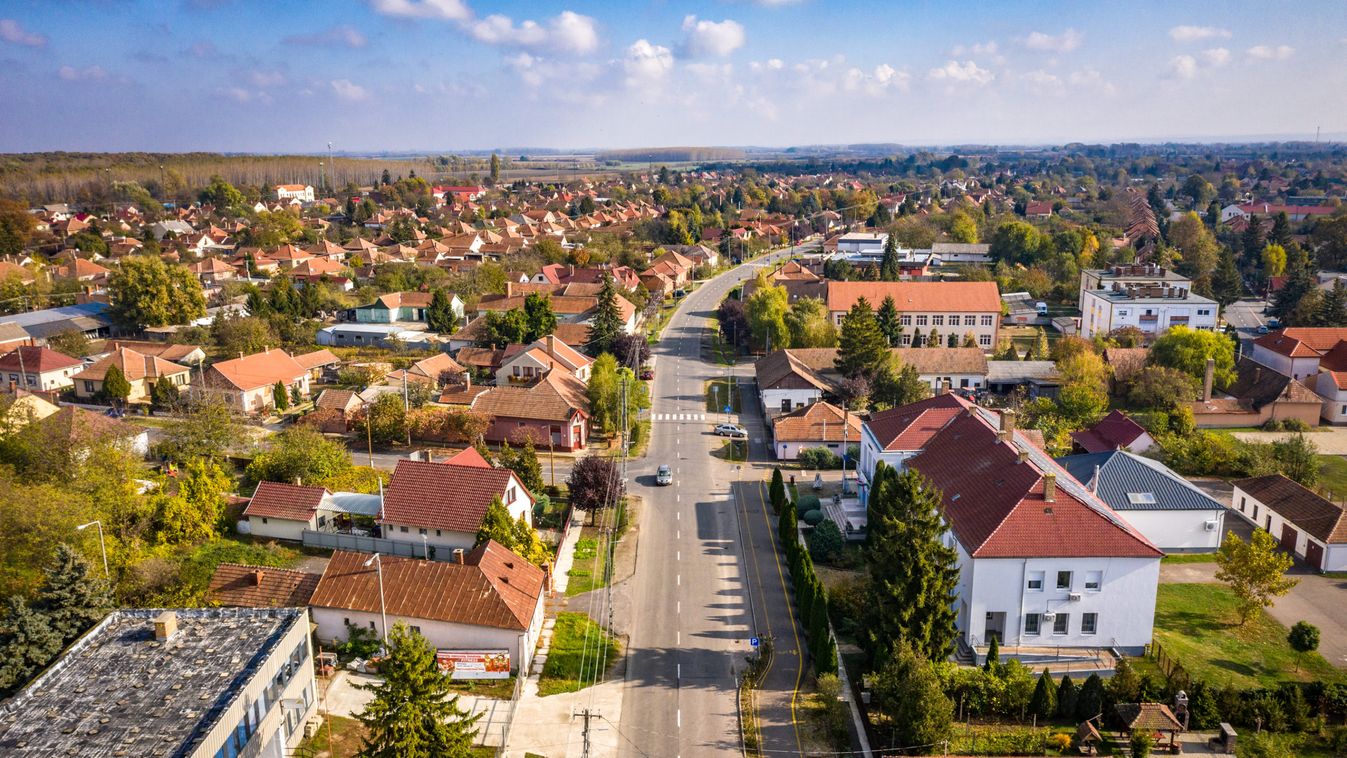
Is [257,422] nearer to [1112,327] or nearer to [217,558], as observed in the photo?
[217,558]

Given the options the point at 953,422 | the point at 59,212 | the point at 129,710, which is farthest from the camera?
the point at 59,212

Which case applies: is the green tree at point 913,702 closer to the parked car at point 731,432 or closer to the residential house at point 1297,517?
the residential house at point 1297,517

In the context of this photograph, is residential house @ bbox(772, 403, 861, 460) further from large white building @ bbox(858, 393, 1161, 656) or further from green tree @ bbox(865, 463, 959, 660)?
green tree @ bbox(865, 463, 959, 660)

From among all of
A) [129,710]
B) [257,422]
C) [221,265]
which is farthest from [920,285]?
[221,265]

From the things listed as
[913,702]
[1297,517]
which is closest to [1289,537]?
[1297,517]

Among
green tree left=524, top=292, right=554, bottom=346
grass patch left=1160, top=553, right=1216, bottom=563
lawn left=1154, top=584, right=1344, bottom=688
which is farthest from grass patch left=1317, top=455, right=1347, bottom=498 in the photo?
green tree left=524, top=292, right=554, bottom=346

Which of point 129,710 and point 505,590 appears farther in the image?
point 505,590

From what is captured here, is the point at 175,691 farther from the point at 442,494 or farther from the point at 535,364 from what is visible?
the point at 535,364
